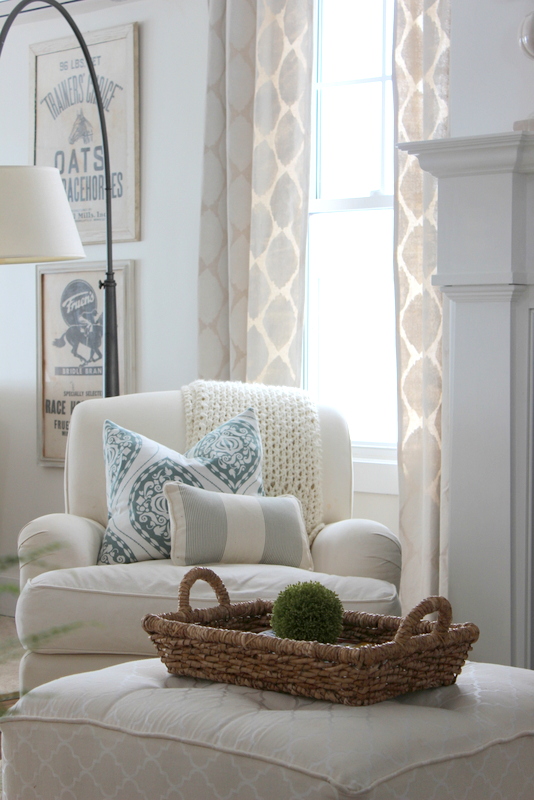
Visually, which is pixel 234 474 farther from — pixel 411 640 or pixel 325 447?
pixel 411 640

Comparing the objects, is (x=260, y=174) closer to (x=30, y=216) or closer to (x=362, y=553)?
(x=30, y=216)

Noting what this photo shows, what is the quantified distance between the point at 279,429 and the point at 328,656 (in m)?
1.32

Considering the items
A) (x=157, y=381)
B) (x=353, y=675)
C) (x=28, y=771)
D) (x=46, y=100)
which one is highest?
(x=46, y=100)

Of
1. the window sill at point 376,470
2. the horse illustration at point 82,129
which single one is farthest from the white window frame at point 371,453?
the horse illustration at point 82,129

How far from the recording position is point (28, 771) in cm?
125

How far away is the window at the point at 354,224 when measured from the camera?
9.99ft

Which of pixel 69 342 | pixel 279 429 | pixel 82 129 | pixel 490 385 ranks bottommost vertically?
pixel 279 429

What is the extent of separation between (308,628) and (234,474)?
0.97m

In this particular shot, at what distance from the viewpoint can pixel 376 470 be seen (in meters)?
3.00

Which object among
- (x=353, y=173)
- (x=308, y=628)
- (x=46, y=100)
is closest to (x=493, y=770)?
(x=308, y=628)

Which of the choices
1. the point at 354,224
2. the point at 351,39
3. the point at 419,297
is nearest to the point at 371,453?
the point at 419,297

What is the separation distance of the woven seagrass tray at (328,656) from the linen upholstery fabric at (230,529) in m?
0.60

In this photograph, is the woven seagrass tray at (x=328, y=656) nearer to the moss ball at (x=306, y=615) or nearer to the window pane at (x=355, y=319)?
the moss ball at (x=306, y=615)

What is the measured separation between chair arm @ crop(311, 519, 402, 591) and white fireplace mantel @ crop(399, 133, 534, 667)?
Result: 0.18 m
